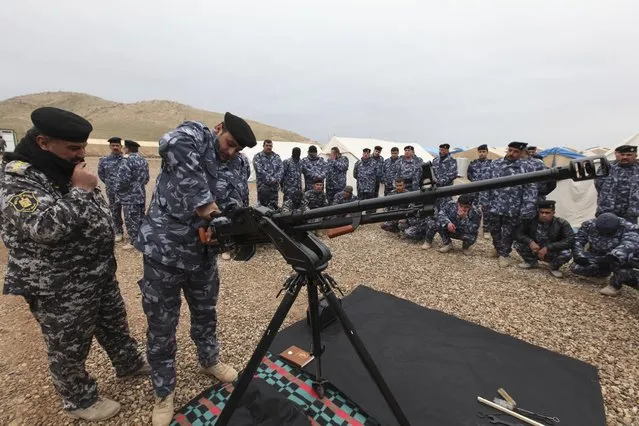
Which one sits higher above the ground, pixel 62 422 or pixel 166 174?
pixel 166 174

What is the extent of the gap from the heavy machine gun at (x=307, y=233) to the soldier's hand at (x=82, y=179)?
36.6 inches

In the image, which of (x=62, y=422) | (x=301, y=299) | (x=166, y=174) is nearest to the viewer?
(x=166, y=174)

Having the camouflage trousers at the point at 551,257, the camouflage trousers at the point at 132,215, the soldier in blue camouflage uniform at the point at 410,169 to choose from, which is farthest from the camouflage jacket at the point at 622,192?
the camouflage trousers at the point at 132,215

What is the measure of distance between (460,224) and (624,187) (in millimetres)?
3316

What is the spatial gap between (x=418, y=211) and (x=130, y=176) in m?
7.54

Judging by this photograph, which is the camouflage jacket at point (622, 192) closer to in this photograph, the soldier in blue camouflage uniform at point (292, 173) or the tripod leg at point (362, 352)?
the tripod leg at point (362, 352)

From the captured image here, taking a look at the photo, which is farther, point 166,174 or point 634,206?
point 634,206

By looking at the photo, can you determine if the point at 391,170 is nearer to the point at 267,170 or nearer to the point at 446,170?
the point at 446,170

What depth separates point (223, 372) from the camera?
3303mm

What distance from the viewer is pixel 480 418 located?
9.27 feet

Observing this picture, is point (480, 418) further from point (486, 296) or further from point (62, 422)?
point (62, 422)

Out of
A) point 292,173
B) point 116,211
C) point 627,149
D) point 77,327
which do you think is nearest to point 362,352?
point 77,327

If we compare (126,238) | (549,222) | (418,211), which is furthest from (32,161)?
(549,222)

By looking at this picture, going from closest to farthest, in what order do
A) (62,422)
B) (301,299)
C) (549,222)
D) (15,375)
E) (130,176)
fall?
(62,422) → (15,375) → (301,299) → (549,222) → (130,176)
